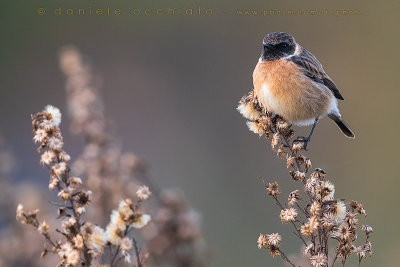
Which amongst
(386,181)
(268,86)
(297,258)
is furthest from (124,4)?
(297,258)

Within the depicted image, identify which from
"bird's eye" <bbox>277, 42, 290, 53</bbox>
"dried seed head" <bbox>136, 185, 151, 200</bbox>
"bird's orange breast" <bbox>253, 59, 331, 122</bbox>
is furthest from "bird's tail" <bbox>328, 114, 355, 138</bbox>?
"dried seed head" <bbox>136, 185, 151, 200</bbox>

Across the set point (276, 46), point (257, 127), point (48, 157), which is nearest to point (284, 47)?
point (276, 46)

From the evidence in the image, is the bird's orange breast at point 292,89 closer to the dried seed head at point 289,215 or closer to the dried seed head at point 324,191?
the dried seed head at point 324,191

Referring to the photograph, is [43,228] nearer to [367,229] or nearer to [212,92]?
[367,229]

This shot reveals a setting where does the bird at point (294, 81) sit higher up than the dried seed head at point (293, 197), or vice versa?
the bird at point (294, 81)

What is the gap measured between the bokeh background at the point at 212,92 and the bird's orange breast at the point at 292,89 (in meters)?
2.40

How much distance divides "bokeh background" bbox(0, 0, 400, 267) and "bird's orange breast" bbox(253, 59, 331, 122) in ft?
7.88

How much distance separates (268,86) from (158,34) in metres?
7.62

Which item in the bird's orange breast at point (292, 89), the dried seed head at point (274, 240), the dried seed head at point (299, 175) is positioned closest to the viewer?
the dried seed head at point (274, 240)

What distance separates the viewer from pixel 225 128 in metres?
10.9

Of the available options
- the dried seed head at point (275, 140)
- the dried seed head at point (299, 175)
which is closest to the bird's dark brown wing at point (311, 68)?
the dried seed head at point (275, 140)

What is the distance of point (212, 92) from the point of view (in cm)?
1141

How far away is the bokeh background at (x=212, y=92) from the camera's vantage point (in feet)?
30.5

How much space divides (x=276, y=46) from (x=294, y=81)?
367 millimetres
